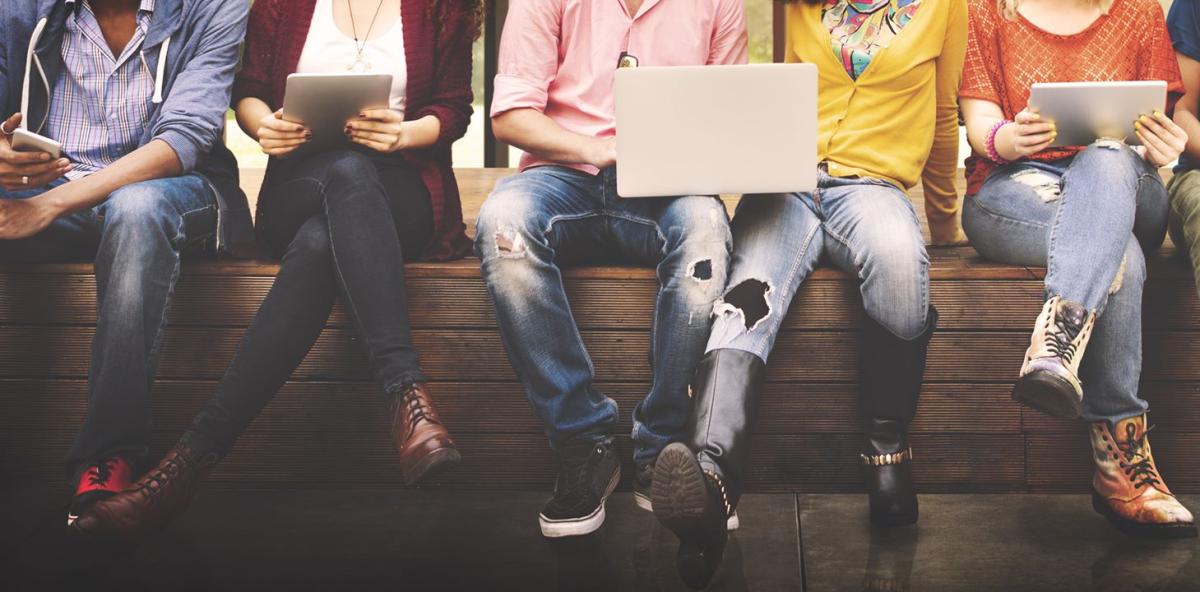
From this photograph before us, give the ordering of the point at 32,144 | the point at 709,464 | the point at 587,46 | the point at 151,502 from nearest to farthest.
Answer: the point at 709,464
the point at 151,502
the point at 32,144
the point at 587,46

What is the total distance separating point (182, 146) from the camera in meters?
2.33

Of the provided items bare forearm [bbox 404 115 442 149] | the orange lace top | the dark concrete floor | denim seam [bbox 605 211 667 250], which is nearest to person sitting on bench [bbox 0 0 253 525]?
the dark concrete floor

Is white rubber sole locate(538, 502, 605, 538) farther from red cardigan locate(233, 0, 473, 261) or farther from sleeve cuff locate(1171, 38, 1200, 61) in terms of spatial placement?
sleeve cuff locate(1171, 38, 1200, 61)

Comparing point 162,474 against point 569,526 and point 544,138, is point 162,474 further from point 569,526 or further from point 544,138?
point 544,138

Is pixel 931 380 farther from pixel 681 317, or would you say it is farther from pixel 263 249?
pixel 263 249

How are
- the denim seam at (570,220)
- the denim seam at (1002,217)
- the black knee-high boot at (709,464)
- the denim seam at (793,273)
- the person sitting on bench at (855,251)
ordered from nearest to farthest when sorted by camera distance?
the black knee-high boot at (709,464), the person sitting on bench at (855,251), the denim seam at (793,273), the denim seam at (570,220), the denim seam at (1002,217)

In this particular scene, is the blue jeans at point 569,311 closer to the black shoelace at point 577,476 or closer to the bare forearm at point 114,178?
the black shoelace at point 577,476

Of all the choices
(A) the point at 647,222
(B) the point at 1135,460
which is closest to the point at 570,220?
(A) the point at 647,222

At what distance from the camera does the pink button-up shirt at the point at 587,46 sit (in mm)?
2338

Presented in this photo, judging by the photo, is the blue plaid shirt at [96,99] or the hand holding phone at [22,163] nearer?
the hand holding phone at [22,163]

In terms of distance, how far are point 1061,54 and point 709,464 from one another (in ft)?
3.49

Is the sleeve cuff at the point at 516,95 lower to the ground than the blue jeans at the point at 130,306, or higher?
higher

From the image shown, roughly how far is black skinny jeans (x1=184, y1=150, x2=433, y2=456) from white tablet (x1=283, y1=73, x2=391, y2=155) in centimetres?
4

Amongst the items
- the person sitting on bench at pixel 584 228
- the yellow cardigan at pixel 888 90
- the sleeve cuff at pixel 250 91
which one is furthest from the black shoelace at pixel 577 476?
the sleeve cuff at pixel 250 91
